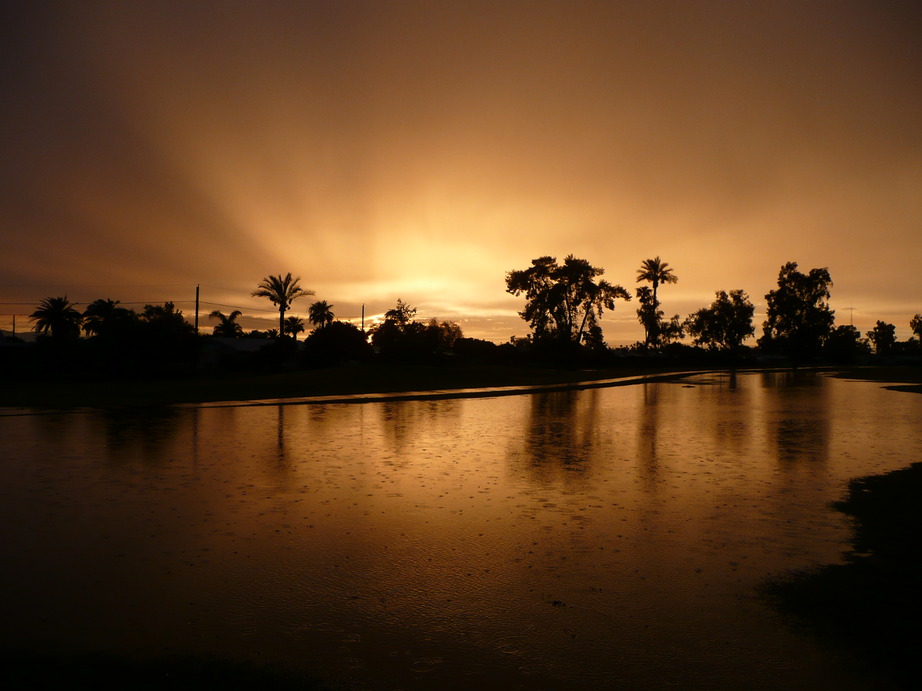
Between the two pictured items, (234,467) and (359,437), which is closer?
(234,467)

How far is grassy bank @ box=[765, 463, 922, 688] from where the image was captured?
14.6ft

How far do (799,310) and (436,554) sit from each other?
Result: 4430 inches

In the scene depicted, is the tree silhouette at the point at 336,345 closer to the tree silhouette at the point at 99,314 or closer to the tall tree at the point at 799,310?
the tree silhouette at the point at 99,314

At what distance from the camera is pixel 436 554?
6621 mm

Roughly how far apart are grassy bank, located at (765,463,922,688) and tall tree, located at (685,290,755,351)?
11850 centimetres

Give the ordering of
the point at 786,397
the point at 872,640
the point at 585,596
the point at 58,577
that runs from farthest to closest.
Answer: the point at 786,397
the point at 58,577
the point at 585,596
the point at 872,640

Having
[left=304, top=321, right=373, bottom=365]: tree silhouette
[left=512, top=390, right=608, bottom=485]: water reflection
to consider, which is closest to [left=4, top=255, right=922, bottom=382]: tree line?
[left=304, top=321, right=373, bottom=365]: tree silhouette

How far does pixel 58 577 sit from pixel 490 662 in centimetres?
428

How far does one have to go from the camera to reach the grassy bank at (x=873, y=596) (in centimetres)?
446

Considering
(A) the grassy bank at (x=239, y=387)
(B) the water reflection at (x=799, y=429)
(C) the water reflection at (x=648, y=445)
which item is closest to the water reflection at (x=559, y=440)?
(C) the water reflection at (x=648, y=445)

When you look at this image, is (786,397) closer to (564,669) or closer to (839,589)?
(839,589)

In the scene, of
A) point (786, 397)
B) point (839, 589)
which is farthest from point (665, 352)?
point (839, 589)

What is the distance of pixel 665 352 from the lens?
11438 cm

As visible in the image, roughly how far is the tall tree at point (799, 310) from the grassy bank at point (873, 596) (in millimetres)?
105502
